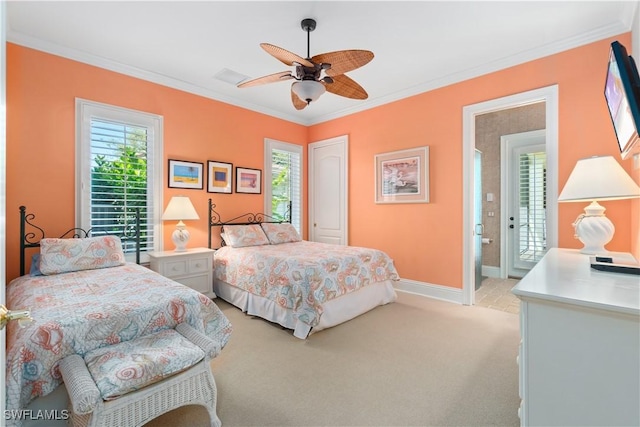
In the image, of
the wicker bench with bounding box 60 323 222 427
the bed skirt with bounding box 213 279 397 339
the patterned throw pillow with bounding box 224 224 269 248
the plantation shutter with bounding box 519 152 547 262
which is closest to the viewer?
the wicker bench with bounding box 60 323 222 427

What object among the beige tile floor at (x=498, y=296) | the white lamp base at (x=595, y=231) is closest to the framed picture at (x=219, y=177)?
the beige tile floor at (x=498, y=296)

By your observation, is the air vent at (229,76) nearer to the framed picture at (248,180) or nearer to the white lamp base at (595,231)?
the framed picture at (248,180)

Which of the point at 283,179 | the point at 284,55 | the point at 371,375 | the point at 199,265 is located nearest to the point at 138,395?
the point at 371,375

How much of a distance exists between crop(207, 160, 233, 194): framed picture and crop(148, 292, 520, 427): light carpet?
1932 mm

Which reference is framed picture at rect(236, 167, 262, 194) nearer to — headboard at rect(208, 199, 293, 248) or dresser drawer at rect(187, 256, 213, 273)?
headboard at rect(208, 199, 293, 248)

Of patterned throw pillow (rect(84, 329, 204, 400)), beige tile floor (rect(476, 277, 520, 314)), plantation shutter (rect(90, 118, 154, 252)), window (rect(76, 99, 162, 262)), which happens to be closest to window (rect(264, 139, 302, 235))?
window (rect(76, 99, 162, 262))

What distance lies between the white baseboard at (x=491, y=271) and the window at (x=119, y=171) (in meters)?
5.15

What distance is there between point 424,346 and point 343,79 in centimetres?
241

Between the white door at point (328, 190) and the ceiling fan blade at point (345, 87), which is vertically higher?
the ceiling fan blade at point (345, 87)

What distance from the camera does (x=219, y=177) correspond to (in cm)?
427

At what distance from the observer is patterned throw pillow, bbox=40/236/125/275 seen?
256 cm

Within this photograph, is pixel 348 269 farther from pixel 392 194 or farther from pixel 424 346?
pixel 392 194

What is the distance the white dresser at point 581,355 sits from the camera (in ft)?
3.05

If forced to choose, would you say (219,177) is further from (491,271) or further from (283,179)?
(491,271)
